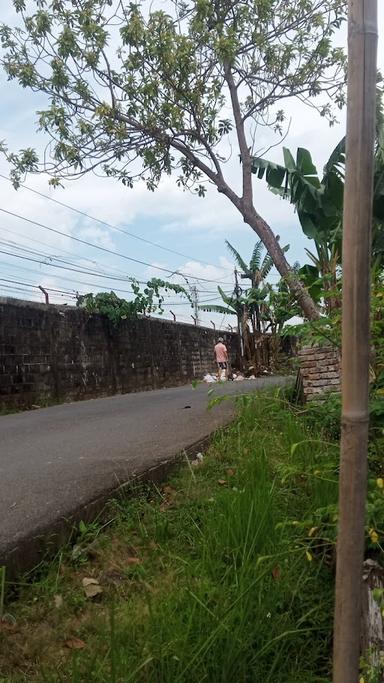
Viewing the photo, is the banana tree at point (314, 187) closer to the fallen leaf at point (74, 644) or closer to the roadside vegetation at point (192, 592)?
the roadside vegetation at point (192, 592)

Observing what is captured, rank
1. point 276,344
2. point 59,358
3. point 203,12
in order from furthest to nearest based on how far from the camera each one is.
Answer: point 276,344, point 59,358, point 203,12

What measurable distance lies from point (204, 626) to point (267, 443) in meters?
2.40

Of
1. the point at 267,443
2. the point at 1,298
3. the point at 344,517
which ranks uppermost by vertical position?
the point at 1,298

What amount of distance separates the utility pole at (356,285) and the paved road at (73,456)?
161 centimetres

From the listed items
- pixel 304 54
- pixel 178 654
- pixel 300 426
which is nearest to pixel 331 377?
pixel 300 426

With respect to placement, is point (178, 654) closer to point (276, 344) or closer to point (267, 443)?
point (267, 443)

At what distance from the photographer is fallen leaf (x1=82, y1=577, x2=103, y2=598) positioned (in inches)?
89.4

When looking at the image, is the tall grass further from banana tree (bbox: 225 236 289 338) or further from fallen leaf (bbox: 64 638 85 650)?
banana tree (bbox: 225 236 289 338)

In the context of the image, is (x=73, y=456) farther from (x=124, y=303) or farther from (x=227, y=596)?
(x=124, y=303)

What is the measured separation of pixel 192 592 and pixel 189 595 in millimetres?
43

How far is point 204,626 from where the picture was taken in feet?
6.38

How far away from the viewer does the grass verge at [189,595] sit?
180cm

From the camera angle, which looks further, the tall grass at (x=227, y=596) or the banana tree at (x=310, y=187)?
the banana tree at (x=310, y=187)

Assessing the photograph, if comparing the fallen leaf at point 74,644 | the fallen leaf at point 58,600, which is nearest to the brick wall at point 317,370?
the fallen leaf at point 58,600
